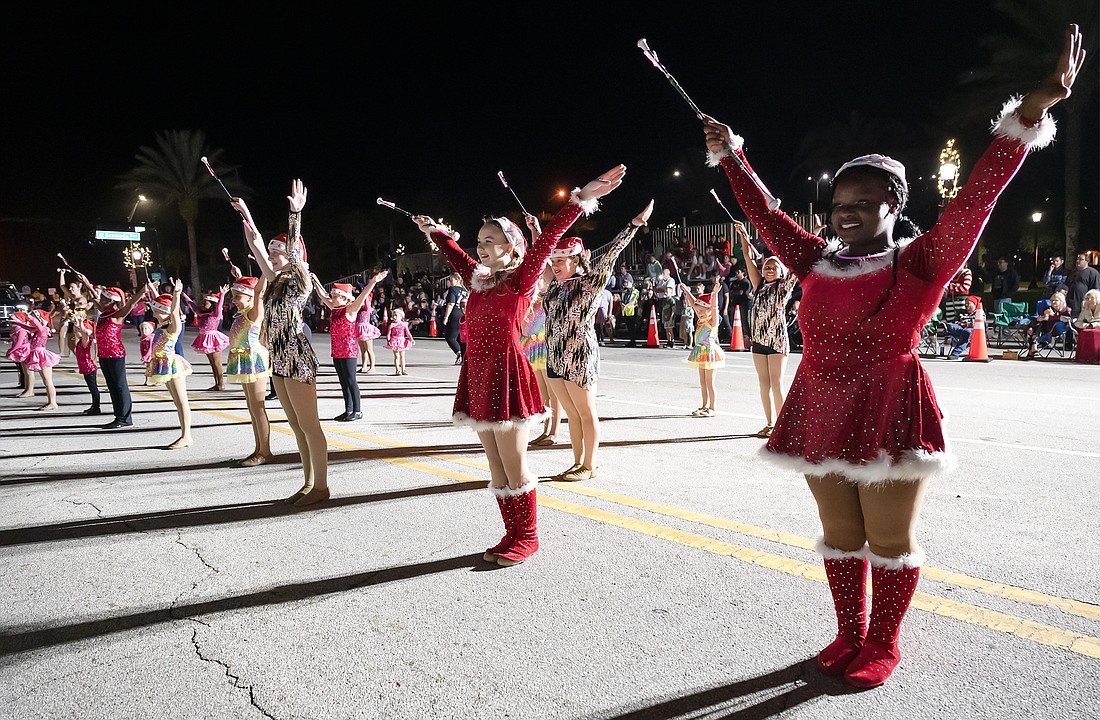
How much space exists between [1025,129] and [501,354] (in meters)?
2.60

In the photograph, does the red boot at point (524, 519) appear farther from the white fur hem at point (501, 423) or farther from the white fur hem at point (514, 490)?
the white fur hem at point (501, 423)

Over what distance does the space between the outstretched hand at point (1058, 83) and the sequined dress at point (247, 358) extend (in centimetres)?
598

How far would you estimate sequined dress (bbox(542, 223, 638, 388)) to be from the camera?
18.7 feet

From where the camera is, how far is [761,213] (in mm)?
2961

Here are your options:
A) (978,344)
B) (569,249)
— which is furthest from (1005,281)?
(569,249)

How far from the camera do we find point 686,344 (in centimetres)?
2011

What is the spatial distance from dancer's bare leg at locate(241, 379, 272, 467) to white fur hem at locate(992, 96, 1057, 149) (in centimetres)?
608

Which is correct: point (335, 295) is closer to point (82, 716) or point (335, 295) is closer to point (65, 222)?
point (82, 716)

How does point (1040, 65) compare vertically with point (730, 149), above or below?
above

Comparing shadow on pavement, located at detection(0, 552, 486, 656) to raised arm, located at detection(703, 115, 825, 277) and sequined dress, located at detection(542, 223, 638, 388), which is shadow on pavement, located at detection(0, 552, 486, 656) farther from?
raised arm, located at detection(703, 115, 825, 277)

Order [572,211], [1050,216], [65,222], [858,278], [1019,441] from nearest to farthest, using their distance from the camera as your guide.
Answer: [858,278] < [572,211] < [1019,441] < [1050,216] < [65,222]

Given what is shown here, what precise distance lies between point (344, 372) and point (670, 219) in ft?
77.1

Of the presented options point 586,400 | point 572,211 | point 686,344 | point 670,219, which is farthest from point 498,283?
point 670,219

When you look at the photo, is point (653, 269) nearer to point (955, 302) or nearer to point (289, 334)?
point (955, 302)
